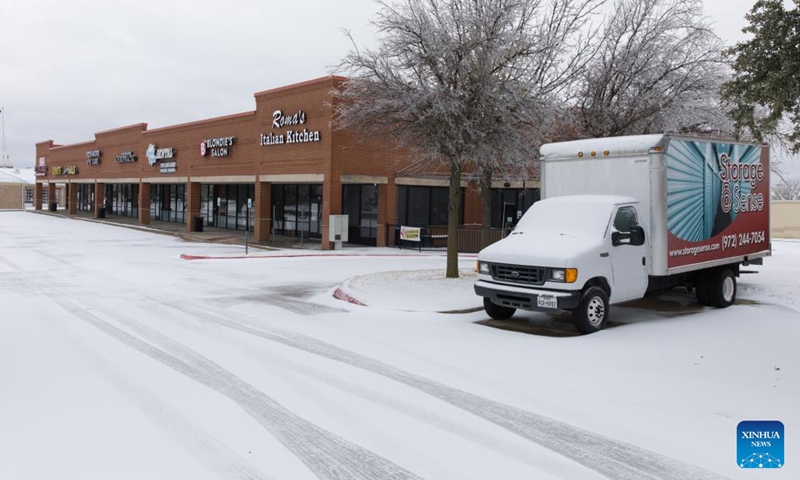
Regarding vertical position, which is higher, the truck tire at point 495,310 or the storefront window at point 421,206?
the storefront window at point 421,206

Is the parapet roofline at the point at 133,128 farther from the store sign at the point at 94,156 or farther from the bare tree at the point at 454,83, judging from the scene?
the bare tree at the point at 454,83

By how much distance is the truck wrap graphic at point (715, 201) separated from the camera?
1145 centimetres

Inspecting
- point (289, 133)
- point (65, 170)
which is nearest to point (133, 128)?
point (65, 170)

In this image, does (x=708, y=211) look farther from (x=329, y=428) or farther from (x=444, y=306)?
(x=329, y=428)

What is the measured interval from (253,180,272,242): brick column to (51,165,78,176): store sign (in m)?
37.2

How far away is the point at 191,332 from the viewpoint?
10156 mm

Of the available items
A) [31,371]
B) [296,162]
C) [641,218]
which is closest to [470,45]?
[641,218]

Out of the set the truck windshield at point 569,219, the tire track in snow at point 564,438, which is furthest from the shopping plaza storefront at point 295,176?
the tire track in snow at point 564,438

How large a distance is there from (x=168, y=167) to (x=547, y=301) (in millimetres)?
37392

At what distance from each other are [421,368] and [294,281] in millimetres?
9352

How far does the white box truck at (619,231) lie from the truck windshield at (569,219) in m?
0.02

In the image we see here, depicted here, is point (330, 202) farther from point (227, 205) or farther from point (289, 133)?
point (227, 205)

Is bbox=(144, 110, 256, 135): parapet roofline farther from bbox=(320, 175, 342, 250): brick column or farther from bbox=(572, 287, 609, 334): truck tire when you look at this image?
bbox=(572, 287, 609, 334): truck tire

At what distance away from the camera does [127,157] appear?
48.9m
